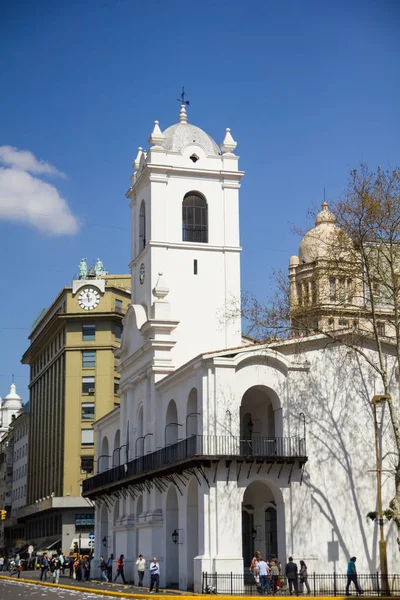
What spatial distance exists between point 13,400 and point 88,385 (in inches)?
2900

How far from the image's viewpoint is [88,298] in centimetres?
A: 8669

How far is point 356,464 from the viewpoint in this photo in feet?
125

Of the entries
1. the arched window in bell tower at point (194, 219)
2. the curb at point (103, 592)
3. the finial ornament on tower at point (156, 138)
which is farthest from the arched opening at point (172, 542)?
the finial ornament on tower at point (156, 138)

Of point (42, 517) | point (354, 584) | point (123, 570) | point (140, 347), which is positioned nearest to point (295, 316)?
point (354, 584)

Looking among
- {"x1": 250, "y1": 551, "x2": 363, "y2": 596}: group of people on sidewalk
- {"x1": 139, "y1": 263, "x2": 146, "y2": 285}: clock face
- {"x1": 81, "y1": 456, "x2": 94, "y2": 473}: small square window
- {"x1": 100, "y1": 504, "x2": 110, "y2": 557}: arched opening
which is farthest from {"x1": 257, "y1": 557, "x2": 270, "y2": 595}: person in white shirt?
{"x1": 81, "y1": 456, "x2": 94, "y2": 473}: small square window

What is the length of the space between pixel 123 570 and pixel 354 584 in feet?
54.6

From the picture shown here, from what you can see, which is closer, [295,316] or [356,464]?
[295,316]

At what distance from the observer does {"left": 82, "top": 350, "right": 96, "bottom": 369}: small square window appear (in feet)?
281

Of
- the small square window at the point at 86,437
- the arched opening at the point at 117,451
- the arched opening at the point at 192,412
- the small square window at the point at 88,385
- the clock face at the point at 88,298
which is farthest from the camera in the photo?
the clock face at the point at 88,298

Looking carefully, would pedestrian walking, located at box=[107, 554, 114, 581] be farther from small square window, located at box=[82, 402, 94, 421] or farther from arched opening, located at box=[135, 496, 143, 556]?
small square window, located at box=[82, 402, 94, 421]

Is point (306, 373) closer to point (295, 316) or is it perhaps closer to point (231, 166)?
point (295, 316)

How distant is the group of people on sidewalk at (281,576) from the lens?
32.7 metres

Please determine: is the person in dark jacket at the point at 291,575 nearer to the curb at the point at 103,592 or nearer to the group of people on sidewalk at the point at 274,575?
the group of people on sidewalk at the point at 274,575

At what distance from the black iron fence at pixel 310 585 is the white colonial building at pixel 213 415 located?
0.60m
